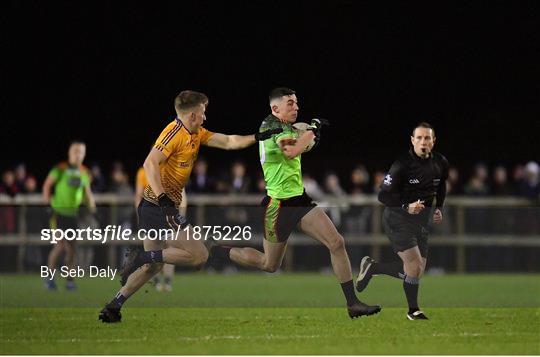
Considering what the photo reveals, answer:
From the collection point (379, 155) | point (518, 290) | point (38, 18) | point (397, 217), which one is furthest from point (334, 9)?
point (397, 217)

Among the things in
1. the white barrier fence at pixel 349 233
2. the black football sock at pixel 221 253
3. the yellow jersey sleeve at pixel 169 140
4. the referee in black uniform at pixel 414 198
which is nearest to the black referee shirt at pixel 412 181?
the referee in black uniform at pixel 414 198

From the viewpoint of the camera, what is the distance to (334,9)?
32719 millimetres

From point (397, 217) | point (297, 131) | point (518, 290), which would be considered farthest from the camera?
point (518, 290)

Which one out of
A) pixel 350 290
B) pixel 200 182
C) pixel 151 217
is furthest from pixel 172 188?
pixel 200 182

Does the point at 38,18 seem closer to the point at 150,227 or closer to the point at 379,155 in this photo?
the point at 379,155

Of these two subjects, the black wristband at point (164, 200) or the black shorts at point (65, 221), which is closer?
the black wristband at point (164, 200)

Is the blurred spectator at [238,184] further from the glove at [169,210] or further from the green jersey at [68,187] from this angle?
the glove at [169,210]

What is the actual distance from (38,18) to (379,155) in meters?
9.52

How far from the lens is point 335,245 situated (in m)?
12.8

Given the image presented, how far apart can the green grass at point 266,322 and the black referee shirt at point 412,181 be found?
1311 mm

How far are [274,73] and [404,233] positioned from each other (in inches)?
750

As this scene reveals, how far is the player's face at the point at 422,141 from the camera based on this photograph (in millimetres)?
13047

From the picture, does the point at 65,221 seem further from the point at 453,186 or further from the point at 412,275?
the point at 453,186

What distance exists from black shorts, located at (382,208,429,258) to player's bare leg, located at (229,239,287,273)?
1210 millimetres
